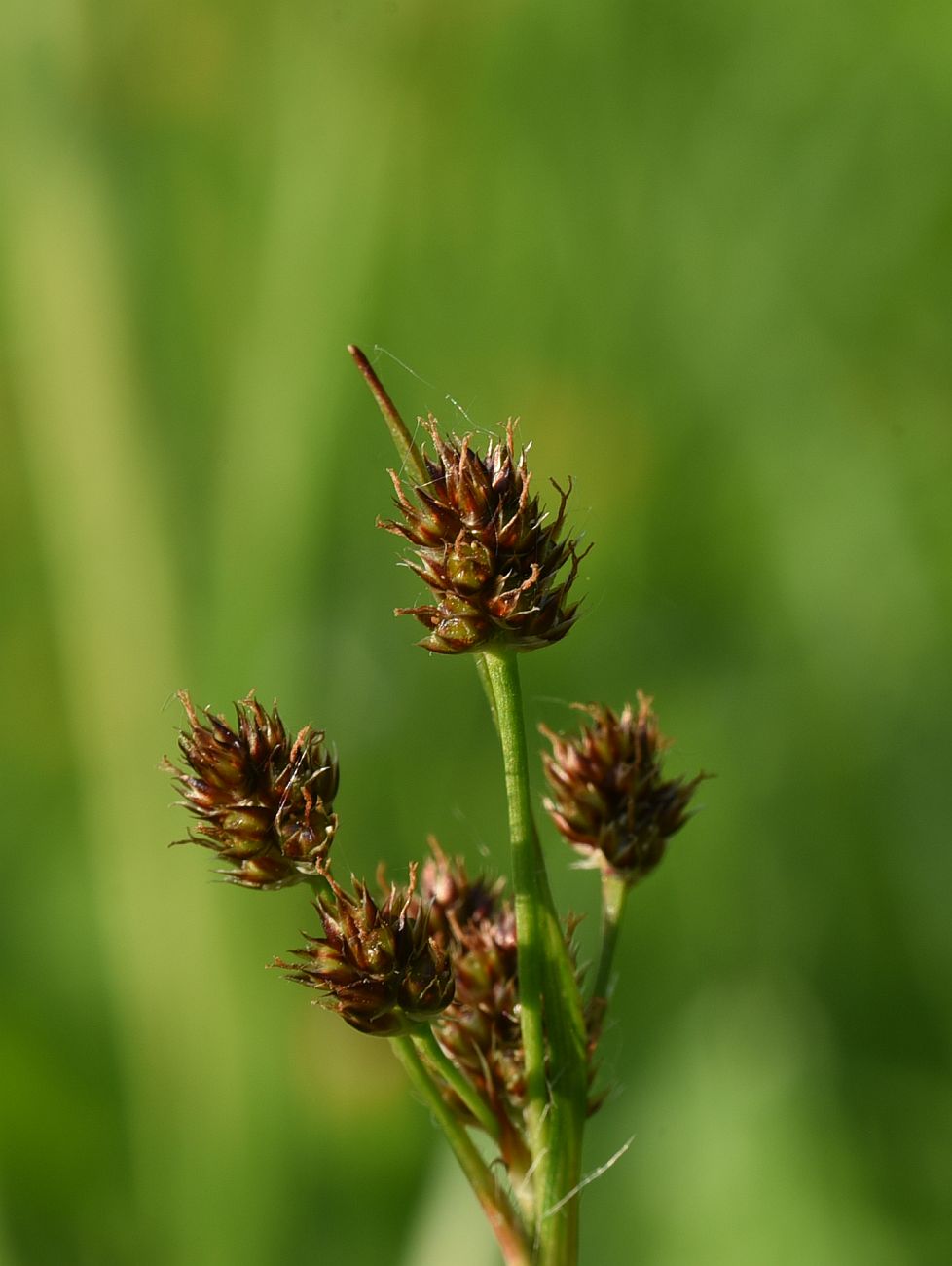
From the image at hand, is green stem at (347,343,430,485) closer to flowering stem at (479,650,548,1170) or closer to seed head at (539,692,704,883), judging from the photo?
flowering stem at (479,650,548,1170)

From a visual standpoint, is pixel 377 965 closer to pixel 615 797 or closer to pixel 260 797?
pixel 260 797

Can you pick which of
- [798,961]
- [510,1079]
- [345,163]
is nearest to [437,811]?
[798,961]

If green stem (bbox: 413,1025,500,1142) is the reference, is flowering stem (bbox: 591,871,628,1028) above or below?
above

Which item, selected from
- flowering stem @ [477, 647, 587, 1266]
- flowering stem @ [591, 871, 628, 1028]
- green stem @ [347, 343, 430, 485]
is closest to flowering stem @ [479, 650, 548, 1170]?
flowering stem @ [477, 647, 587, 1266]

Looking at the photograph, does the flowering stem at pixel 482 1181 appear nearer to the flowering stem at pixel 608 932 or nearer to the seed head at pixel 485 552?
the flowering stem at pixel 608 932

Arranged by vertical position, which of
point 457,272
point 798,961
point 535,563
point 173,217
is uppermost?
point 173,217

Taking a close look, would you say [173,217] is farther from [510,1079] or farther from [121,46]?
[510,1079]

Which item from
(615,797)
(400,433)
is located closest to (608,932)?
(615,797)
